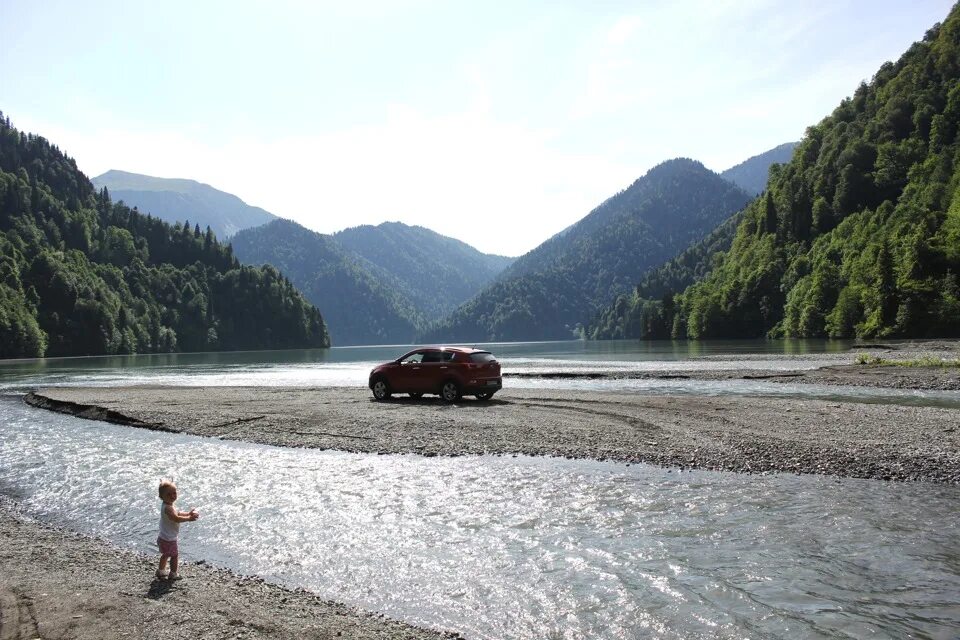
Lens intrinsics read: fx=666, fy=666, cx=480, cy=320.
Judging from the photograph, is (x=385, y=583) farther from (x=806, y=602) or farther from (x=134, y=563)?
(x=806, y=602)

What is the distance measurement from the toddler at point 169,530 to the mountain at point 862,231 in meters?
110

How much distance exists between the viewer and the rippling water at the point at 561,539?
8.09 metres

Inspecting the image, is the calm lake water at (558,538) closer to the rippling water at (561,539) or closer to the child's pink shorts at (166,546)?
the rippling water at (561,539)

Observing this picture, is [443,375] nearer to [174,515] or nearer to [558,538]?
[558,538]

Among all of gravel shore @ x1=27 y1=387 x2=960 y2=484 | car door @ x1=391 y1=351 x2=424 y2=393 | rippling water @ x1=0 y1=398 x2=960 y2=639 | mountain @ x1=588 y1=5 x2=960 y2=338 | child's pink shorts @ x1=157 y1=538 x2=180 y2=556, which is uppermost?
mountain @ x1=588 y1=5 x2=960 y2=338

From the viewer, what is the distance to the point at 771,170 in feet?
638

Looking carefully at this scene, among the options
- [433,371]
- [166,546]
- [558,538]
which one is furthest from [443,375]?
[166,546]

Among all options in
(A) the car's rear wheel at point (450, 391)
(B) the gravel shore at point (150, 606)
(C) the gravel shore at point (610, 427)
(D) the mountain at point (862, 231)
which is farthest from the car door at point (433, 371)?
(D) the mountain at point (862, 231)

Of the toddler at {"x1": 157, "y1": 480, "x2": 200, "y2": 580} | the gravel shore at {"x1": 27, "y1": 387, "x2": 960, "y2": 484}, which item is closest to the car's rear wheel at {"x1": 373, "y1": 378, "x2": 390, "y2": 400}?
the gravel shore at {"x1": 27, "y1": 387, "x2": 960, "y2": 484}

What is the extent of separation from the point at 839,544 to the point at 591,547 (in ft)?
12.4

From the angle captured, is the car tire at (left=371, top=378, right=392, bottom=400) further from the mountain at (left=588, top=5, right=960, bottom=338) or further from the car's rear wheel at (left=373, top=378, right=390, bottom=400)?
the mountain at (left=588, top=5, right=960, bottom=338)

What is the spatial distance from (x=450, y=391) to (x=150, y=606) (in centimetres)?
2305

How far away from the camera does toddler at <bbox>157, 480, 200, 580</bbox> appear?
30.8 ft

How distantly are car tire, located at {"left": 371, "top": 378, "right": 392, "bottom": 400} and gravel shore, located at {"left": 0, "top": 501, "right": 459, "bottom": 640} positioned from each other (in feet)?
73.0
